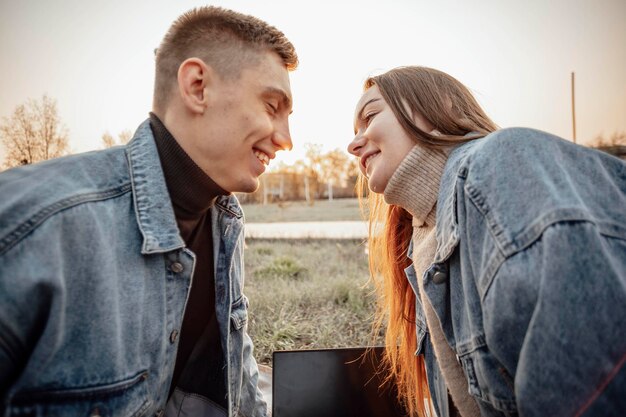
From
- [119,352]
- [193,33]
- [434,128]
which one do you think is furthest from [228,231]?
[434,128]

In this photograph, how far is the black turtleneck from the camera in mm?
1518

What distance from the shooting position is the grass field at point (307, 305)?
11.0ft

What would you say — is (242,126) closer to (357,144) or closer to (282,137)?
(282,137)

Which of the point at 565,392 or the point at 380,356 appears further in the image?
the point at 380,356

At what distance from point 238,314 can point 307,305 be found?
250cm

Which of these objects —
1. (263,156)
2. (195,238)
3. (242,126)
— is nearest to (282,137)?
(263,156)

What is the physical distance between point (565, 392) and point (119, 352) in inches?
53.2

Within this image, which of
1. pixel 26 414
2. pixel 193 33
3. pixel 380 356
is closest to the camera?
pixel 26 414

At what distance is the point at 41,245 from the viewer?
97 cm

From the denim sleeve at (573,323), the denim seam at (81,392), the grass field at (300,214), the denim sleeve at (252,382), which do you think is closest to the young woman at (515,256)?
the denim sleeve at (573,323)

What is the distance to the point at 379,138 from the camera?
5.92ft

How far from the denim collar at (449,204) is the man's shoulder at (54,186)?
1324 mm

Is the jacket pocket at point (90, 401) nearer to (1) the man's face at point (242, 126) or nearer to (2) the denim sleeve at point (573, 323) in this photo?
(1) the man's face at point (242, 126)

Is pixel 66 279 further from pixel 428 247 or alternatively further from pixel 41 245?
pixel 428 247
